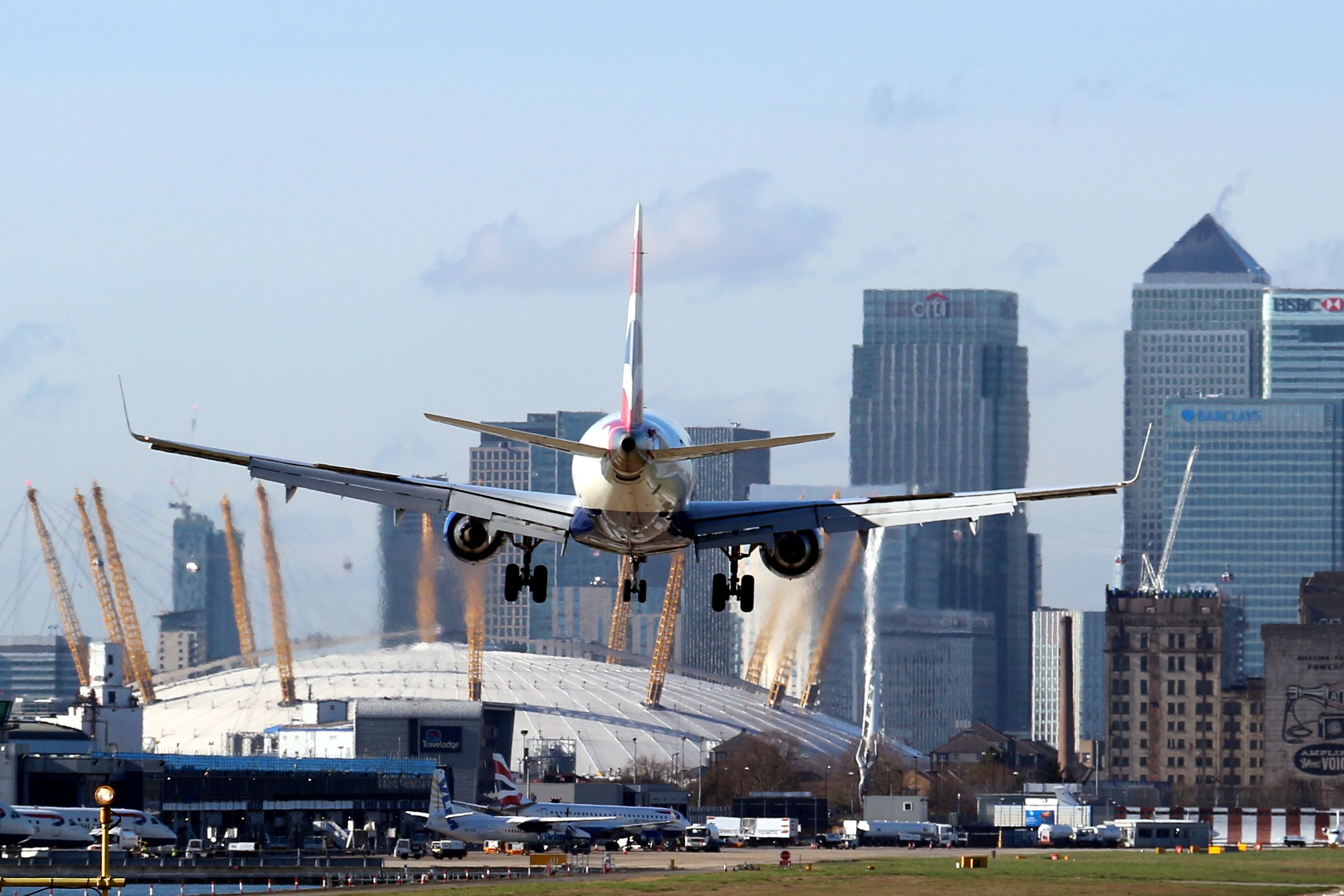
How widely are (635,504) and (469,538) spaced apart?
29.0 ft

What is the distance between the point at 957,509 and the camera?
78250 millimetres

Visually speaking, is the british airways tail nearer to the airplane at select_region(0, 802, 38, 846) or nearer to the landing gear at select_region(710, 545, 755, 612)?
the landing gear at select_region(710, 545, 755, 612)

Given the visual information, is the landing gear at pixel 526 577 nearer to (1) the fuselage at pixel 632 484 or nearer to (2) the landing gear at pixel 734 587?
(1) the fuselage at pixel 632 484

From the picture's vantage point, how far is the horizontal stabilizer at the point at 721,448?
7012cm

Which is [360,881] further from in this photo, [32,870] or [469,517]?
[469,517]

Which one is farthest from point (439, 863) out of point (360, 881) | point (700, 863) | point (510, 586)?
point (510, 586)

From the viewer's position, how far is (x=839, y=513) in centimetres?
7925

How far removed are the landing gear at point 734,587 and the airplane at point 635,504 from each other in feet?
0.33

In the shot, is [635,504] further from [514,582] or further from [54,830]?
[54,830]

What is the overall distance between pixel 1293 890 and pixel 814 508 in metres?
85.4

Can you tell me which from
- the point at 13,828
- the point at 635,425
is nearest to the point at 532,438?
the point at 635,425

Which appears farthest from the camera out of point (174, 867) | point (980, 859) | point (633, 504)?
point (980, 859)

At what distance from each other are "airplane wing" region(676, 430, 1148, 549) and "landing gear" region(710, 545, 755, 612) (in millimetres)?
1461

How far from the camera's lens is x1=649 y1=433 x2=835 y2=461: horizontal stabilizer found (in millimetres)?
70125
